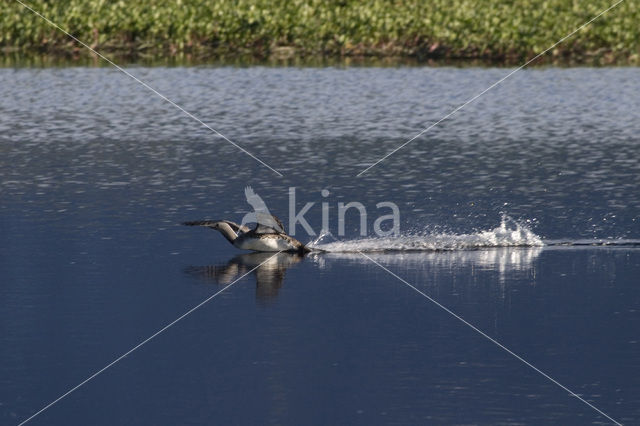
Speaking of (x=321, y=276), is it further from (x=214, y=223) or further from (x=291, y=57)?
(x=291, y=57)

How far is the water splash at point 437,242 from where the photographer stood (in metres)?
18.0

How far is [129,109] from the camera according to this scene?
3438 cm

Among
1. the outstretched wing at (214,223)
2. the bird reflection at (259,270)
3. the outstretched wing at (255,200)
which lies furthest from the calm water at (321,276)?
the outstretched wing at (214,223)

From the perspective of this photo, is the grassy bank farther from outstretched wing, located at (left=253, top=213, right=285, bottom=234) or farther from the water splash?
outstretched wing, located at (left=253, top=213, right=285, bottom=234)

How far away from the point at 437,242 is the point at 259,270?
3.02 meters

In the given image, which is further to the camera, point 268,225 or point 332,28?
point 332,28

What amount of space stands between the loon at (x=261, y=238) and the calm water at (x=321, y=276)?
0.21 metres

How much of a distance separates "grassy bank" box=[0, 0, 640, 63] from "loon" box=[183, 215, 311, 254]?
2884 cm

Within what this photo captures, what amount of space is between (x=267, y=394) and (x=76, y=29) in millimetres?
37485

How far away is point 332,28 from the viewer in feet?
155

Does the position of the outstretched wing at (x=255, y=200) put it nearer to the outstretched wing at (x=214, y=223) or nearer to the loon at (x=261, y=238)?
the outstretched wing at (x=214, y=223)

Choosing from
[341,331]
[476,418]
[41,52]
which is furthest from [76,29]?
[476,418]

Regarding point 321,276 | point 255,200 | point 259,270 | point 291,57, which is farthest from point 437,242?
point 291,57

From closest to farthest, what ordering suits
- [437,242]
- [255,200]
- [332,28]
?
[437,242]
[255,200]
[332,28]
